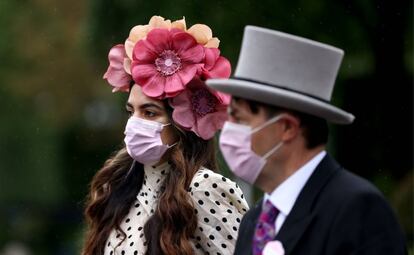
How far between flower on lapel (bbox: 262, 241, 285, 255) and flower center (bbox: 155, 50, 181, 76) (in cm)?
184

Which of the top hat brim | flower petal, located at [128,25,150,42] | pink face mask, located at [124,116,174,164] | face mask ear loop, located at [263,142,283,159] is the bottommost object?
pink face mask, located at [124,116,174,164]

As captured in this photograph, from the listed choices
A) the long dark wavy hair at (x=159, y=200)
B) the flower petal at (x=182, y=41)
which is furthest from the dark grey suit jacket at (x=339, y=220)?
the flower petal at (x=182, y=41)

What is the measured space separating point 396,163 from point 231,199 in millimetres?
8338

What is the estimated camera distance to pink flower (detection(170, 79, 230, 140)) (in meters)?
6.41

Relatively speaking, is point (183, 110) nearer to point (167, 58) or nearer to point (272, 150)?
point (167, 58)

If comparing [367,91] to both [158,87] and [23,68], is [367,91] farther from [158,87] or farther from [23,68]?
[23,68]

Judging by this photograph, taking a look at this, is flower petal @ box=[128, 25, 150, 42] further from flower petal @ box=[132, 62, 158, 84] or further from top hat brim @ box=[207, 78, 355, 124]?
top hat brim @ box=[207, 78, 355, 124]

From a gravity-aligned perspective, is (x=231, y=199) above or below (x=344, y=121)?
Answer: below

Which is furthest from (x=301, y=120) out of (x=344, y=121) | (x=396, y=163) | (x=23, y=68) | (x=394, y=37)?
(x=23, y=68)

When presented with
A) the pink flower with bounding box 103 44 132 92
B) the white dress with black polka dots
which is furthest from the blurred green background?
the white dress with black polka dots

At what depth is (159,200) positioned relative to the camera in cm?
636

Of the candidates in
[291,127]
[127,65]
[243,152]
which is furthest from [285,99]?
[127,65]

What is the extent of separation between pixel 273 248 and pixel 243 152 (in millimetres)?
348

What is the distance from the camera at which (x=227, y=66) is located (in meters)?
6.55
